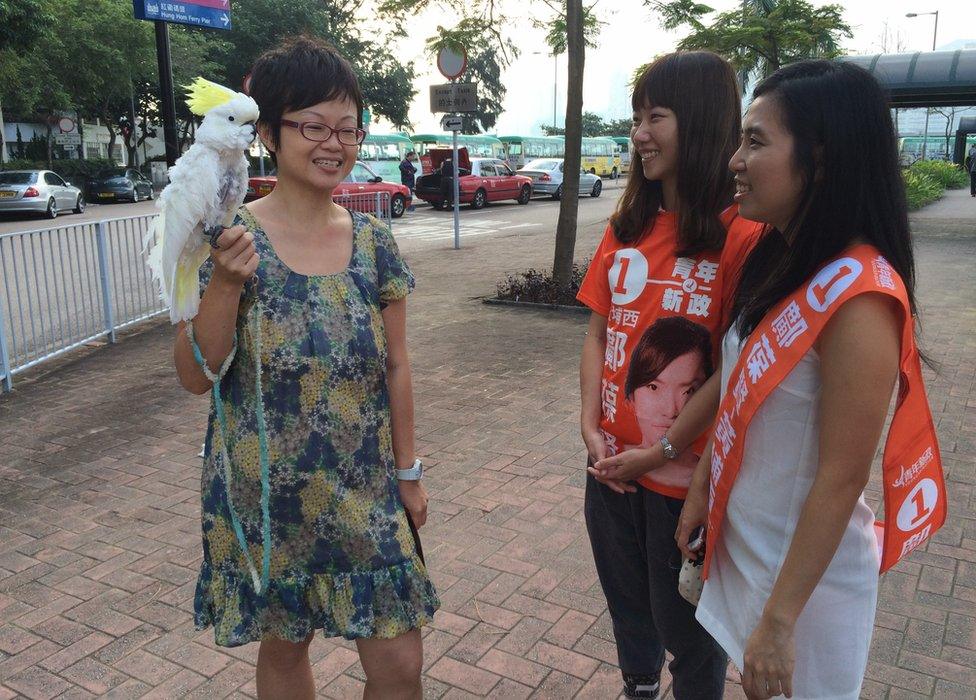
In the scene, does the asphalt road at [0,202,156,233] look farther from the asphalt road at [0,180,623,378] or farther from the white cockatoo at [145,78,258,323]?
the white cockatoo at [145,78,258,323]

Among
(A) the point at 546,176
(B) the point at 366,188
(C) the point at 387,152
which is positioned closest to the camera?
(B) the point at 366,188

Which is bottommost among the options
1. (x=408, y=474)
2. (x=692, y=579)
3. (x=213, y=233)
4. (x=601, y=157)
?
(x=692, y=579)

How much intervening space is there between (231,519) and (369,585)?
1.14 ft

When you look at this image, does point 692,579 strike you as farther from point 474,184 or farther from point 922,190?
point 922,190

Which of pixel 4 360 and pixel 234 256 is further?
pixel 4 360

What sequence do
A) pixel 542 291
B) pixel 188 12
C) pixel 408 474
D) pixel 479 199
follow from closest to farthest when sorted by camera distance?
pixel 408 474, pixel 188 12, pixel 542 291, pixel 479 199

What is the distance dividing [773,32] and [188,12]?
368 inches

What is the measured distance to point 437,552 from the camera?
11.6 ft

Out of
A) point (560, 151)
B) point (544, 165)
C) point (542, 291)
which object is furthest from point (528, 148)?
point (542, 291)

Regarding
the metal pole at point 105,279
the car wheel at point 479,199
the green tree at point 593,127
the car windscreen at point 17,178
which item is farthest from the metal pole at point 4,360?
the green tree at point 593,127

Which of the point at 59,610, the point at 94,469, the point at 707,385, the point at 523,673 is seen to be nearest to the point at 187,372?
the point at 707,385

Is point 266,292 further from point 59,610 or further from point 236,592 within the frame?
point 59,610

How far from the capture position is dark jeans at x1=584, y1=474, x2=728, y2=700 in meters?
1.96

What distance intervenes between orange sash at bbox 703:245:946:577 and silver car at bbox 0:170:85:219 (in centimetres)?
2439
